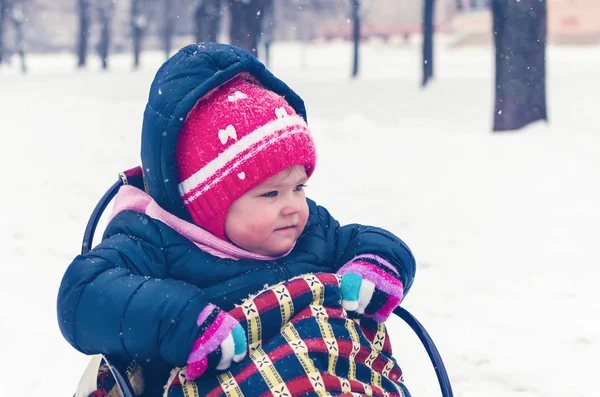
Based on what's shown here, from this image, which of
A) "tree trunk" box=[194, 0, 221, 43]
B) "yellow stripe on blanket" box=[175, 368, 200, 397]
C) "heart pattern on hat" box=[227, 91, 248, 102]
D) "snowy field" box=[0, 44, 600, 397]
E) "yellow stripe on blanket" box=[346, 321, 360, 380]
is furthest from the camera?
"tree trunk" box=[194, 0, 221, 43]

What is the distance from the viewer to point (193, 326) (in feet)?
6.00

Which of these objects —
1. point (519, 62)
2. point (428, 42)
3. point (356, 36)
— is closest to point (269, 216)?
point (519, 62)

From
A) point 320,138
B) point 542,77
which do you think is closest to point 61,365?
point 320,138

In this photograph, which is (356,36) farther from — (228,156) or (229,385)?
(229,385)

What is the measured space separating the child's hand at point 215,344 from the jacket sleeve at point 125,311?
0.02 metres

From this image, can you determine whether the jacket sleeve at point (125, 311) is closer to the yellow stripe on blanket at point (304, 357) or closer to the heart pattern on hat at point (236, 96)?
the yellow stripe on blanket at point (304, 357)

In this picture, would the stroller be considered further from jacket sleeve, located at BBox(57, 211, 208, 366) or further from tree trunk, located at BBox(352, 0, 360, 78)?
tree trunk, located at BBox(352, 0, 360, 78)

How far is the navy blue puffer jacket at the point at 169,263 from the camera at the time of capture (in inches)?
72.2

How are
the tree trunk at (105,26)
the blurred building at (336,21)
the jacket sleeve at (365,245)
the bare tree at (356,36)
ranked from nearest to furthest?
the jacket sleeve at (365,245) → the bare tree at (356,36) → the tree trunk at (105,26) → the blurred building at (336,21)

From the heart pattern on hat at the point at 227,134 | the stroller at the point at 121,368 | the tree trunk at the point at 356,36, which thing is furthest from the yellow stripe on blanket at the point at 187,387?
the tree trunk at the point at 356,36

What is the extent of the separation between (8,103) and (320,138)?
17.3 feet

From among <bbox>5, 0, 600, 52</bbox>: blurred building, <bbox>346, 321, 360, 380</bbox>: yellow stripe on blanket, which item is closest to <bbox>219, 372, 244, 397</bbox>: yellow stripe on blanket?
<bbox>346, 321, 360, 380</bbox>: yellow stripe on blanket

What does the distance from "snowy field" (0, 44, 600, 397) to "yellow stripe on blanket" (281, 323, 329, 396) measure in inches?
53.2

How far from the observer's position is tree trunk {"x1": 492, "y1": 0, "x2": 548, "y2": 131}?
24.5ft
